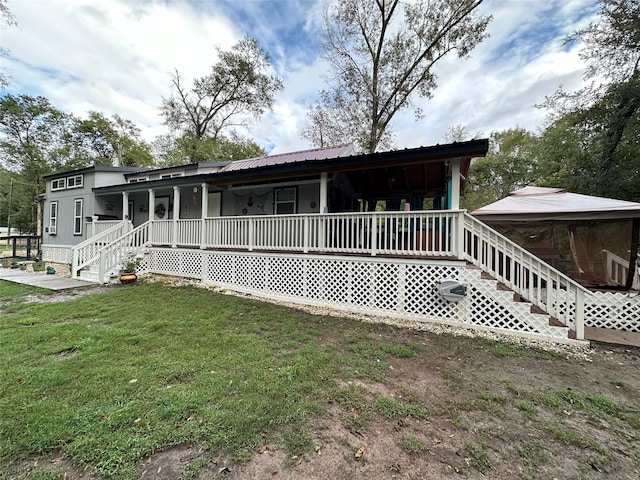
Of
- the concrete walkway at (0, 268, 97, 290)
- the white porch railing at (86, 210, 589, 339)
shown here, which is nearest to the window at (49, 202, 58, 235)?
the concrete walkway at (0, 268, 97, 290)

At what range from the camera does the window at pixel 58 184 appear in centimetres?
1409

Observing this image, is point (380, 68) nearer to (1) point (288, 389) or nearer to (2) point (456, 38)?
(2) point (456, 38)

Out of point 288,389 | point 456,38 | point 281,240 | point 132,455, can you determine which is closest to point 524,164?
point 456,38

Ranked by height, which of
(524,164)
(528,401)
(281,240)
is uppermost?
(524,164)

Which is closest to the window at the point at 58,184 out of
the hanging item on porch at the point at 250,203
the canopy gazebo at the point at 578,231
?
the hanging item on porch at the point at 250,203

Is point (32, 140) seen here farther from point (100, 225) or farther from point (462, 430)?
point (462, 430)

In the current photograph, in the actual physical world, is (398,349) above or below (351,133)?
below

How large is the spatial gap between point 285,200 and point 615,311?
29.3ft

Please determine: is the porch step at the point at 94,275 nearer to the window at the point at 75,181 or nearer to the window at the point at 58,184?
A: the window at the point at 75,181

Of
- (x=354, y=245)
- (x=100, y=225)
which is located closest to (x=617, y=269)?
(x=354, y=245)

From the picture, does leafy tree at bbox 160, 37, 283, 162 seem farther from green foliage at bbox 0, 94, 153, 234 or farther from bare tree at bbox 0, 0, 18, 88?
bare tree at bbox 0, 0, 18, 88

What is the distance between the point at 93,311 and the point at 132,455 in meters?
4.92

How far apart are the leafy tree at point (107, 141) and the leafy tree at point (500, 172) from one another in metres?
32.4

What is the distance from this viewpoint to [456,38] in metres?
14.7
